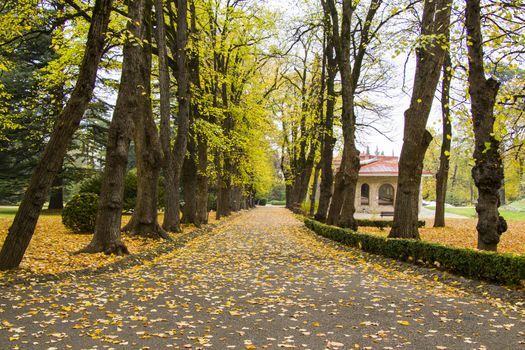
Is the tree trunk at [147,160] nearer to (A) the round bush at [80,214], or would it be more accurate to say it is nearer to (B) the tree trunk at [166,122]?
(B) the tree trunk at [166,122]

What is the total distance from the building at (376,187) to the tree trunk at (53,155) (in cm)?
4071

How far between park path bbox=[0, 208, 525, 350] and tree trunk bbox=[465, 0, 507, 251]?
1.59m

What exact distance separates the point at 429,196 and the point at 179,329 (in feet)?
259

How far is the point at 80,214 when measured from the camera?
611 inches

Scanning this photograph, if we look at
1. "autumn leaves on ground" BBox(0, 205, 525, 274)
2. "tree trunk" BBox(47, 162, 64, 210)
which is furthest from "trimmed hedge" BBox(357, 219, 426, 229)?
"tree trunk" BBox(47, 162, 64, 210)

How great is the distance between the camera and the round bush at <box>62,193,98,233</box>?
51.0ft

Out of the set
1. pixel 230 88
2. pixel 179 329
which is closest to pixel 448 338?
pixel 179 329

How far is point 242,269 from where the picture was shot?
9.75 meters

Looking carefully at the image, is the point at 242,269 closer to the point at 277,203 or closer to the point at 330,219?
the point at 330,219

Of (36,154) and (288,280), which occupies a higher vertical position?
(36,154)

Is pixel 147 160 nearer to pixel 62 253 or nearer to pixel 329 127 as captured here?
pixel 62 253

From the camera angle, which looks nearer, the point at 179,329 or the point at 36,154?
the point at 179,329

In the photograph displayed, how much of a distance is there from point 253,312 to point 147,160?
9565 millimetres

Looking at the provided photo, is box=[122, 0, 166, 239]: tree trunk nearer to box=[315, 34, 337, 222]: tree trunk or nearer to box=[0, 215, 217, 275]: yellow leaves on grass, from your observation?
box=[0, 215, 217, 275]: yellow leaves on grass
